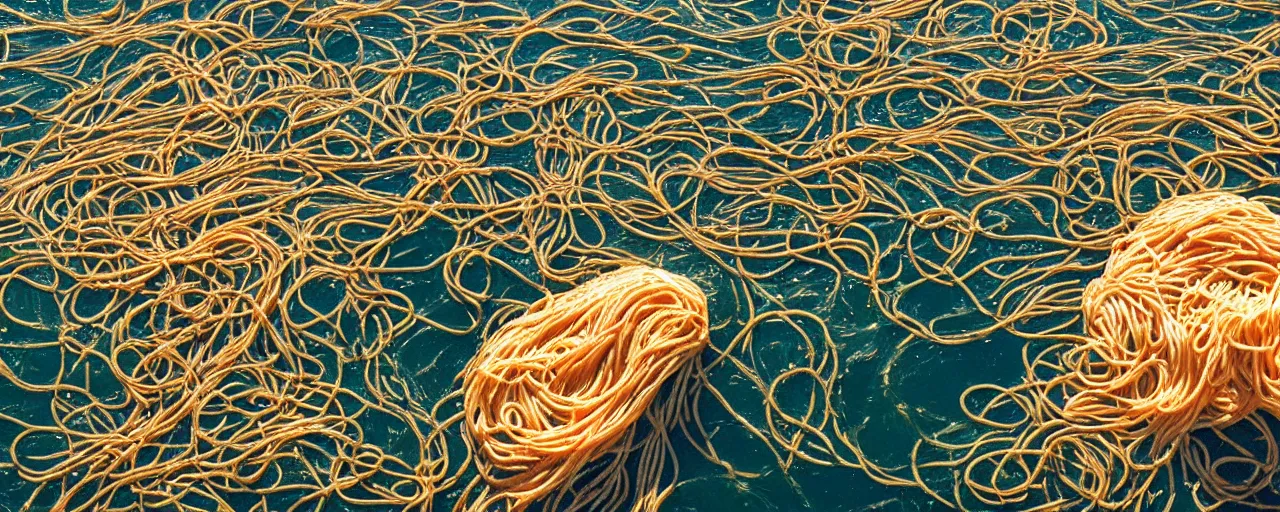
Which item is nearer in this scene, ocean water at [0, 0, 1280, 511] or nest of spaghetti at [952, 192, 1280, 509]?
nest of spaghetti at [952, 192, 1280, 509]

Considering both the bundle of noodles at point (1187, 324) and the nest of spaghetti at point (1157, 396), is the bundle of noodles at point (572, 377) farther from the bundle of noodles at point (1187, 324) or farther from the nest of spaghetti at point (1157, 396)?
the bundle of noodles at point (1187, 324)

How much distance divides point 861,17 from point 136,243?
350 cm

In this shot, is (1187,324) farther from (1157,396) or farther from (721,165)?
(721,165)

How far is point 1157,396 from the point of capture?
20.0ft

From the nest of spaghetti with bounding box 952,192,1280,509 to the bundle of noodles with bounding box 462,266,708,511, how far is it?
4.22ft

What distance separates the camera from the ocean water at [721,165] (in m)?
6.33

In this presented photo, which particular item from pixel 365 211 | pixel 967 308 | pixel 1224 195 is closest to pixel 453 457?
pixel 365 211

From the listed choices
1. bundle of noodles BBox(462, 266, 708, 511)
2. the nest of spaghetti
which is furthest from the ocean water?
bundle of noodles BBox(462, 266, 708, 511)

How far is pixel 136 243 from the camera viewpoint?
6.71 m

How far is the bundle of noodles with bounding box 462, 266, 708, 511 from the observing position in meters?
6.07

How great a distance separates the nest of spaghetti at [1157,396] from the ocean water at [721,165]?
0.34 feet

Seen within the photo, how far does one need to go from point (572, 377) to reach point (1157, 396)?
2313mm

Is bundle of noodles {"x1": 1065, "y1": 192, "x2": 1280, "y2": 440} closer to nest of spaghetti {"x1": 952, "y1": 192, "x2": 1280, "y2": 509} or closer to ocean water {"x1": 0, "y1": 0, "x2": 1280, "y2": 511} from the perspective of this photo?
nest of spaghetti {"x1": 952, "y1": 192, "x2": 1280, "y2": 509}

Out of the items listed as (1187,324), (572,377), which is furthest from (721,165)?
(1187,324)
